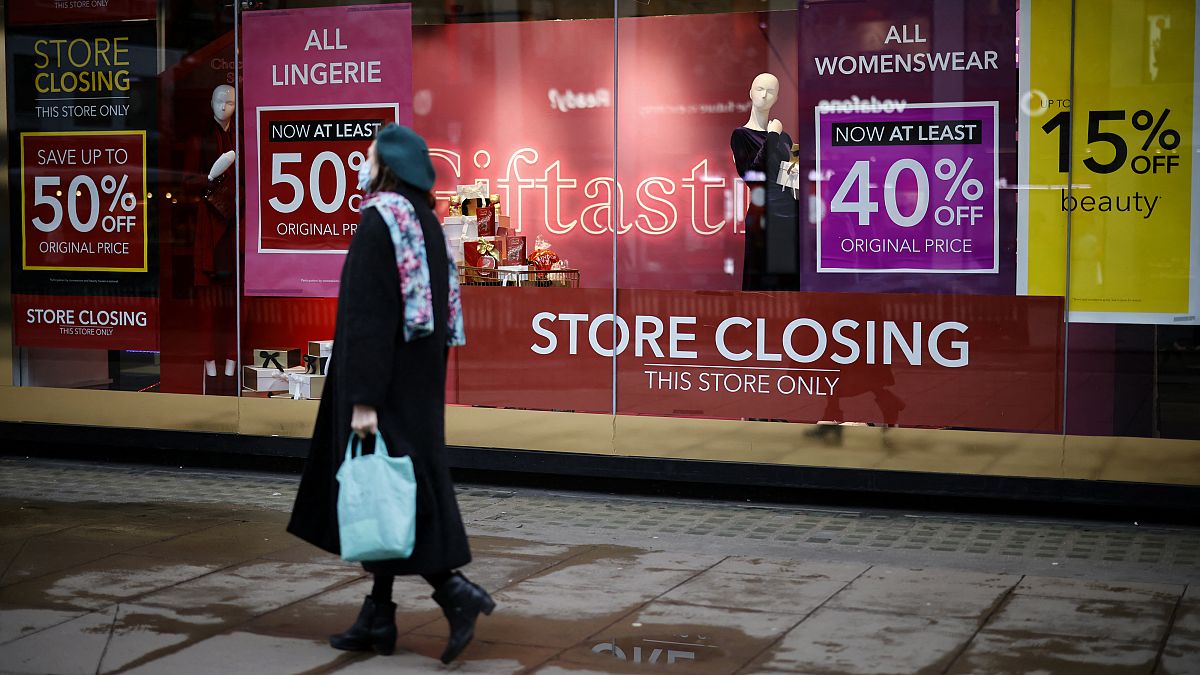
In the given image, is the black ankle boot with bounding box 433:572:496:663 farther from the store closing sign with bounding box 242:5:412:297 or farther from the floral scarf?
the store closing sign with bounding box 242:5:412:297

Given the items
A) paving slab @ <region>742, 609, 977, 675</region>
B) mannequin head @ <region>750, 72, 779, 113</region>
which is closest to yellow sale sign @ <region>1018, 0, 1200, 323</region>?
mannequin head @ <region>750, 72, 779, 113</region>

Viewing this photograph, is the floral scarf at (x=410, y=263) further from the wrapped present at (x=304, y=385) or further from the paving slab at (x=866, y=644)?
the wrapped present at (x=304, y=385)

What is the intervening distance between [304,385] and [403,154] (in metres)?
4.57

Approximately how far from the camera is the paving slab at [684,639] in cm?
516

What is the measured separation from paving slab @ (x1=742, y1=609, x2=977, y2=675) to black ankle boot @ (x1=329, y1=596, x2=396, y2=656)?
4.21 feet

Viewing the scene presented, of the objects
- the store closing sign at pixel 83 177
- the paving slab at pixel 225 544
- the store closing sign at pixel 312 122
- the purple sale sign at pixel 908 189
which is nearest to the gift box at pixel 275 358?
the store closing sign at pixel 312 122

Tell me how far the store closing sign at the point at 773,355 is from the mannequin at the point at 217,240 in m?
1.67

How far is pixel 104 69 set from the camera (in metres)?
9.81

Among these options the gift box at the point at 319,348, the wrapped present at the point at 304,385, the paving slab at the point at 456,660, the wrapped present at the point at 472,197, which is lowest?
the paving slab at the point at 456,660

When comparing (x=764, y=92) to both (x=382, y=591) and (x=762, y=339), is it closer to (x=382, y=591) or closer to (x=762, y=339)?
(x=762, y=339)

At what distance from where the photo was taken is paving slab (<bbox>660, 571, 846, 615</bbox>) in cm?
598

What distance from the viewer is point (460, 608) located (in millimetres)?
5086

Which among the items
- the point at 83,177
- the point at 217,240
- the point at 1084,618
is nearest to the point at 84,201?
the point at 83,177

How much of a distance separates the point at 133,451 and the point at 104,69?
2636 millimetres
